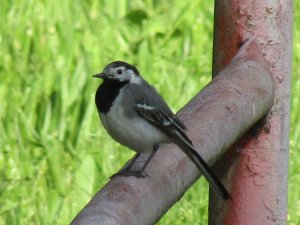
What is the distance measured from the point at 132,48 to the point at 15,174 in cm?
138

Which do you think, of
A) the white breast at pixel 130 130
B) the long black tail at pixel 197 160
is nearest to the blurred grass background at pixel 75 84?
the white breast at pixel 130 130

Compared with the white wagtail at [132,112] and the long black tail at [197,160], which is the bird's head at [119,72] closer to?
the white wagtail at [132,112]

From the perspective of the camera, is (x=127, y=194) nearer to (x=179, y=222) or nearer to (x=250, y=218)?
(x=250, y=218)

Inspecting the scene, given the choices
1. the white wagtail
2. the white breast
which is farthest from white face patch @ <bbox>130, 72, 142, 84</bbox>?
the white breast

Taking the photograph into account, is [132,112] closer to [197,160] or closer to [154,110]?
[154,110]

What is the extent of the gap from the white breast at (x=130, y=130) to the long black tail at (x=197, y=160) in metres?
0.19

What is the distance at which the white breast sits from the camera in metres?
3.09

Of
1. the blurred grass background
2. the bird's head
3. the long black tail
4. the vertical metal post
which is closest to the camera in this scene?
the long black tail

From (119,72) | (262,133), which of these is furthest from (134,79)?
(262,133)

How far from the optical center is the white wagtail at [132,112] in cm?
310

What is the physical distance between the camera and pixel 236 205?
312cm

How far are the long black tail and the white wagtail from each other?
0.62 feet

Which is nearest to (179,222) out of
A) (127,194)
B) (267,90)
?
(267,90)

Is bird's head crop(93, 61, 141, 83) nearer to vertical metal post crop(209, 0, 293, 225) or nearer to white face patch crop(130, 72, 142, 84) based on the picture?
white face patch crop(130, 72, 142, 84)
